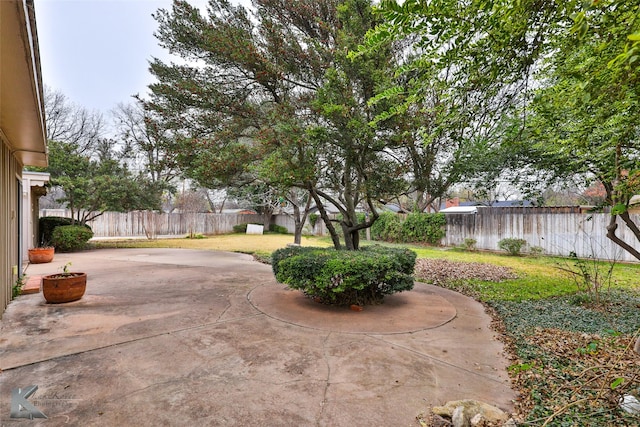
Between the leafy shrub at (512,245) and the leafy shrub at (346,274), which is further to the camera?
the leafy shrub at (512,245)

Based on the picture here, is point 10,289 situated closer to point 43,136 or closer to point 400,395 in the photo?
point 43,136

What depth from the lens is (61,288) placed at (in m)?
4.53

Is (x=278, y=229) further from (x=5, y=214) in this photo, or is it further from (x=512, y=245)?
(x=5, y=214)

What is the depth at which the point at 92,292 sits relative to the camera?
5.24 m

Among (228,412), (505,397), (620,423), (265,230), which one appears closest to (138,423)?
(228,412)

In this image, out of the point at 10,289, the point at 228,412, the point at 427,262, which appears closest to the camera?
the point at 228,412

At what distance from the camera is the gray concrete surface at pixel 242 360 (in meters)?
2.11

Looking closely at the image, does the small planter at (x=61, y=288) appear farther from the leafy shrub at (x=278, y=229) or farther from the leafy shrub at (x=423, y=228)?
the leafy shrub at (x=278, y=229)

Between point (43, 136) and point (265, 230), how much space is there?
18.5 meters

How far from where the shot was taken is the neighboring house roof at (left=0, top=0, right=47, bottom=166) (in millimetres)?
1762

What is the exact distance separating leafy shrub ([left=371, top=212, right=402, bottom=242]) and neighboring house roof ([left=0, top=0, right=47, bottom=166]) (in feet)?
40.9

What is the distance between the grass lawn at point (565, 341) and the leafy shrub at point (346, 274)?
1.48 meters

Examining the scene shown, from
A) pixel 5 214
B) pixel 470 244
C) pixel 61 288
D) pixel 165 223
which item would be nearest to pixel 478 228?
pixel 470 244

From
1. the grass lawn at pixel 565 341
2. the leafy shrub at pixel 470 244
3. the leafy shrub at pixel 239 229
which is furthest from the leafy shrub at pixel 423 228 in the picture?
the leafy shrub at pixel 239 229
